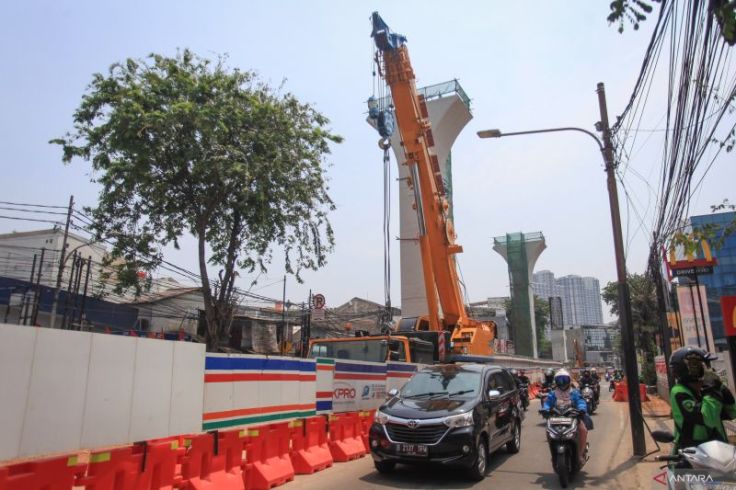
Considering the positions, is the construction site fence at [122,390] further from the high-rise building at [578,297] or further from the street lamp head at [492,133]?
the high-rise building at [578,297]

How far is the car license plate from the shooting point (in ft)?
24.3

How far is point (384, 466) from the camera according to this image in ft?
26.4

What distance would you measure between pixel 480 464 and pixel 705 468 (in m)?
4.61

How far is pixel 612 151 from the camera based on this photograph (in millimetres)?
11266

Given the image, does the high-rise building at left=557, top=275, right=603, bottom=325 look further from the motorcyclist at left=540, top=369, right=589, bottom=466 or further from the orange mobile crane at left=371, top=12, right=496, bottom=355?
the motorcyclist at left=540, top=369, right=589, bottom=466

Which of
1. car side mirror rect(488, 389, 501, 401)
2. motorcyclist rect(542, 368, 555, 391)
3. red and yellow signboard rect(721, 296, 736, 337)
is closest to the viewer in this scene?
car side mirror rect(488, 389, 501, 401)

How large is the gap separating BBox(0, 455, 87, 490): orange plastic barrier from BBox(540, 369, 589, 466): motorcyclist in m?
6.51

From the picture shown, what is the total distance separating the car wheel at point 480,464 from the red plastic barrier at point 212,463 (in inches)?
130

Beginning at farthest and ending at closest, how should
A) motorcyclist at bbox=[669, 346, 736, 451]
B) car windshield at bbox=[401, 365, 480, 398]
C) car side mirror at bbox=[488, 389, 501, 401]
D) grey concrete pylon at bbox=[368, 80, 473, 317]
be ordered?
grey concrete pylon at bbox=[368, 80, 473, 317]
car windshield at bbox=[401, 365, 480, 398]
car side mirror at bbox=[488, 389, 501, 401]
motorcyclist at bbox=[669, 346, 736, 451]

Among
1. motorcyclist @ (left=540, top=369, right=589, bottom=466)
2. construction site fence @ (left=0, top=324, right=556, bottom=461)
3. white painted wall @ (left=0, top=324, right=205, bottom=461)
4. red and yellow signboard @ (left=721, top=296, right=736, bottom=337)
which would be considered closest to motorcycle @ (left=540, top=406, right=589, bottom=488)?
motorcyclist @ (left=540, top=369, right=589, bottom=466)

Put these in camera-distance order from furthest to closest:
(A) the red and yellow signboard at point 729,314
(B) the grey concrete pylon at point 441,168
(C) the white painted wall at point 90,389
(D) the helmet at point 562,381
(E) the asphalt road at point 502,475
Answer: (B) the grey concrete pylon at point 441,168, (A) the red and yellow signboard at point 729,314, (D) the helmet at point 562,381, (E) the asphalt road at point 502,475, (C) the white painted wall at point 90,389

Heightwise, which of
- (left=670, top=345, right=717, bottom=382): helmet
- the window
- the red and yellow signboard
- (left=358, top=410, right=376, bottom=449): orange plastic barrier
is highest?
the red and yellow signboard

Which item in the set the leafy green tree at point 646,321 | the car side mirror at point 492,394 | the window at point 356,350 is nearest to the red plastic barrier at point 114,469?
the car side mirror at point 492,394

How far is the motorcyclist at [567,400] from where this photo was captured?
Result: 808 cm
